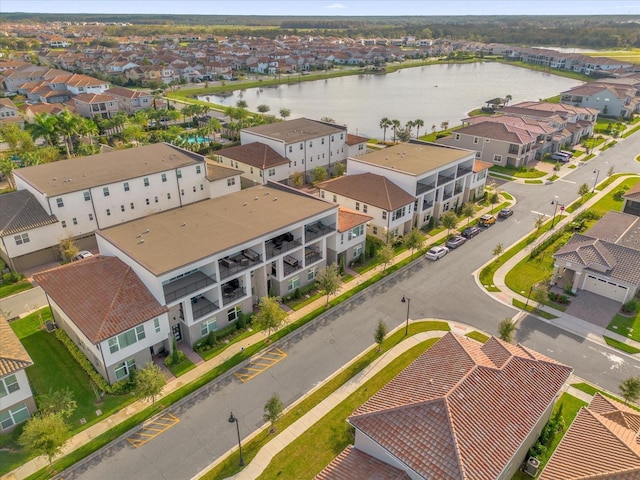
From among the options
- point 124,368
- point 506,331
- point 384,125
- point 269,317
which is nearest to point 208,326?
point 269,317

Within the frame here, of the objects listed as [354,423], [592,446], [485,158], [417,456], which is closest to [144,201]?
[354,423]

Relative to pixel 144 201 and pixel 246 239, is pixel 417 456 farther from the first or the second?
pixel 144 201

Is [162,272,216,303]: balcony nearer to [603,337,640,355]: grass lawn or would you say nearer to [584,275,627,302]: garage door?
[603,337,640,355]: grass lawn

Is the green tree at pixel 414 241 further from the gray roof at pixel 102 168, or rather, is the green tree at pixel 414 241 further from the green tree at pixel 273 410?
the gray roof at pixel 102 168

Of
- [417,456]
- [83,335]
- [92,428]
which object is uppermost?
[417,456]

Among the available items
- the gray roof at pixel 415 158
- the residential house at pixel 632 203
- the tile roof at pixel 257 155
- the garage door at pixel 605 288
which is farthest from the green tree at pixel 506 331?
the tile roof at pixel 257 155

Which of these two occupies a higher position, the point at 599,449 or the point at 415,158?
the point at 415,158

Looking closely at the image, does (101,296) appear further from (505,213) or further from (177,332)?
→ (505,213)
